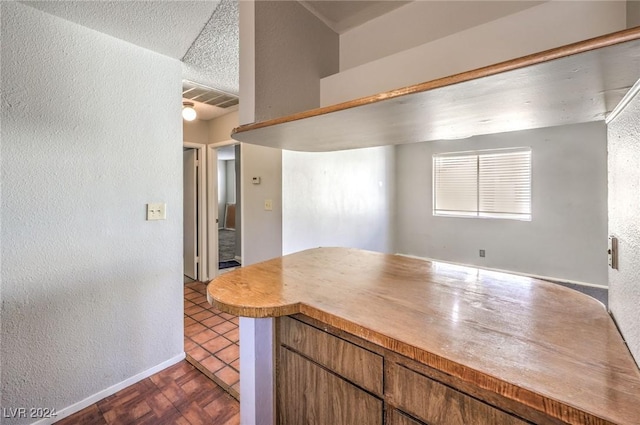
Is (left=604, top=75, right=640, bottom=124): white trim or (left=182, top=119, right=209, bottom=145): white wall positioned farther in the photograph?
(left=182, top=119, right=209, bottom=145): white wall

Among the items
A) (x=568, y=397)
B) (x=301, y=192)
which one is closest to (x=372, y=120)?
(x=568, y=397)

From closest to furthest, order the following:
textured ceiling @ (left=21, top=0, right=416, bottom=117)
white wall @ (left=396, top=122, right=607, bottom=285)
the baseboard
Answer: textured ceiling @ (left=21, top=0, right=416, bottom=117), the baseboard, white wall @ (left=396, top=122, right=607, bottom=285)

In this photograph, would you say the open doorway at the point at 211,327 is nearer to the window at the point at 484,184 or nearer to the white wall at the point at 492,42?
the white wall at the point at 492,42

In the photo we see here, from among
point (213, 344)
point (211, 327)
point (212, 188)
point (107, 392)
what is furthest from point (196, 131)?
point (107, 392)

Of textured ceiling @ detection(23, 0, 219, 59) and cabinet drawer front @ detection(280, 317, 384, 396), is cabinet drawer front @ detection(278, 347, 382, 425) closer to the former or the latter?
cabinet drawer front @ detection(280, 317, 384, 396)

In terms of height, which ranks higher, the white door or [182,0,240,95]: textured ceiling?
[182,0,240,95]: textured ceiling

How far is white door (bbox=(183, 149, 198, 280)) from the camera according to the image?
380cm

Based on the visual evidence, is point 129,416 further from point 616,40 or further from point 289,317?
point 616,40

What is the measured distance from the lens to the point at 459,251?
488 centimetres

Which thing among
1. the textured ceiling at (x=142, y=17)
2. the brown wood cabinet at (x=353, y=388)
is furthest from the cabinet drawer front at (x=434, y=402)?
the textured ceiling at (x=142, y=17)

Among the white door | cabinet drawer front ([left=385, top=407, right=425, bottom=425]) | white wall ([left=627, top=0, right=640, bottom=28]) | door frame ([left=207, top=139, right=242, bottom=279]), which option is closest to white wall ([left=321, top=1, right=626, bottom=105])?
white wall ([left=627, top=0, right=640, bottom=28])

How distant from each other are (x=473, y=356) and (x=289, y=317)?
656 millimetres

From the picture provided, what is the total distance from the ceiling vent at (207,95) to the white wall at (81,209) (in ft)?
2.08

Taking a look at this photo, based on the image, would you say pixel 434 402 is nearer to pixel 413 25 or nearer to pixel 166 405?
pixel 413 25
